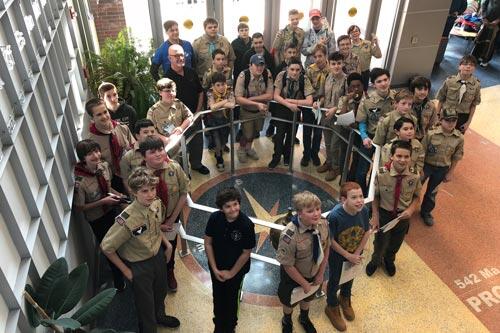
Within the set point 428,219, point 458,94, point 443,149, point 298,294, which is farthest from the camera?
point 458,94

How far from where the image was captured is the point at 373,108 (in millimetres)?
4242

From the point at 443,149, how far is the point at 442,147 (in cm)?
2

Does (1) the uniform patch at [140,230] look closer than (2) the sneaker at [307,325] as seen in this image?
Yes

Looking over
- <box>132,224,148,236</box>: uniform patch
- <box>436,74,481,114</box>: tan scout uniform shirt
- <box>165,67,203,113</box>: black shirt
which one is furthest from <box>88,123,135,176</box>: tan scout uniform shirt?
<box>436,74,481,114</box>: tan scout uniform shirt

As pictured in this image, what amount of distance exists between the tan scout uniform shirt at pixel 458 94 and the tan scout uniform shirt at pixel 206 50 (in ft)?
9.40

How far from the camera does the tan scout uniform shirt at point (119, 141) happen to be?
3.46m

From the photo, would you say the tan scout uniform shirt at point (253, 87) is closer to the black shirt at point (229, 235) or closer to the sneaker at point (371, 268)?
the sneaker at point (371, 268)

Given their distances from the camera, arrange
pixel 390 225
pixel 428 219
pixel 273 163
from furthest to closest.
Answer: pixel 273 163, pixel 428 219, pixel 390 225

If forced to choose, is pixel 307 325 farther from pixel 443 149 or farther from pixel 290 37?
pixel 290 37

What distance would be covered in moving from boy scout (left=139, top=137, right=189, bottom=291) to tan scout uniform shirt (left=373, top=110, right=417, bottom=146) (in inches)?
80.4

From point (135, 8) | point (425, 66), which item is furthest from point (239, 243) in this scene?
point (425, 66)

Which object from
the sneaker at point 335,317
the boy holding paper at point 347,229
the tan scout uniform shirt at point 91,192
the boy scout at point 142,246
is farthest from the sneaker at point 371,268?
the tan scout uniform shirt at point 91,192

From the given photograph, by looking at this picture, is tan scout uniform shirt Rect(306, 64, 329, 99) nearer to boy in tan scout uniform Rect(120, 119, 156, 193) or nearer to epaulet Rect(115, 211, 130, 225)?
boy in tan scout uniform Rect(120, 119, 156, 193)

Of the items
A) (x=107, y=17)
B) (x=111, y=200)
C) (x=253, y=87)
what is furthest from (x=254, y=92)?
(x=107, y=17)
